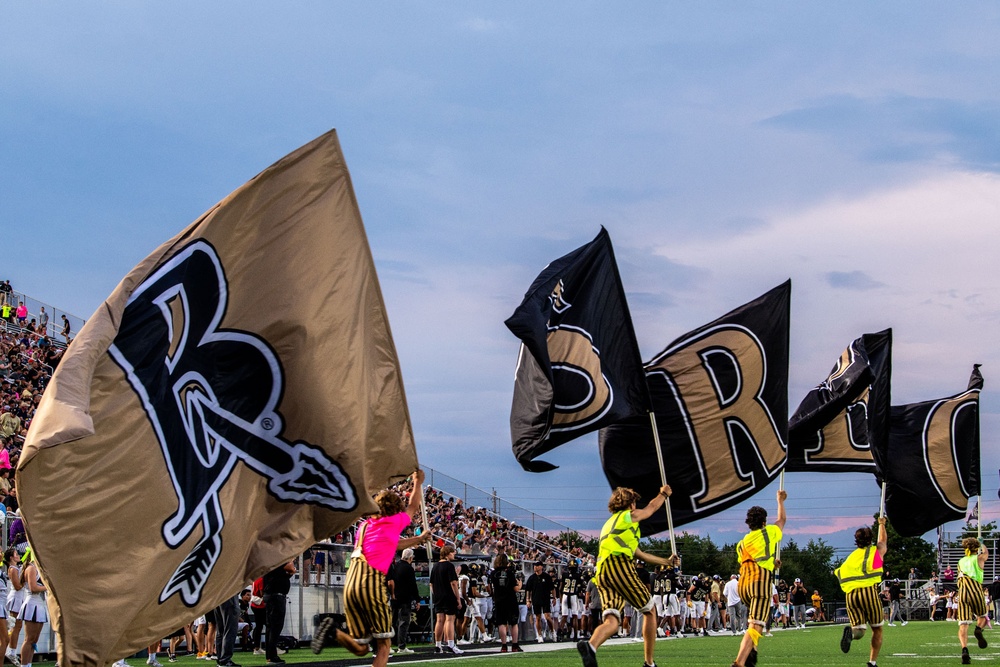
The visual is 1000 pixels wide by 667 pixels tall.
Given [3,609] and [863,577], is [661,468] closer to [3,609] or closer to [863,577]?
[863,577]

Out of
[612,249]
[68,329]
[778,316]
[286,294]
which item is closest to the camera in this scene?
[286,294]

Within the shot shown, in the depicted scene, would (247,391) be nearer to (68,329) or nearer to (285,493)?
(285,493)

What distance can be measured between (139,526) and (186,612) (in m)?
0.75

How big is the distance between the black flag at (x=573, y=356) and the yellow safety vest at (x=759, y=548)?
2.32 meters

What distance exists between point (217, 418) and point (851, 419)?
15.0 metres

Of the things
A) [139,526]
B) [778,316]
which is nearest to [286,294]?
[139,526]

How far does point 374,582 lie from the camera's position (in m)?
11.3

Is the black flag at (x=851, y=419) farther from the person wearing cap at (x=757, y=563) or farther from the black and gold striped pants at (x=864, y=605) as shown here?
the person wearing cap at (x=757, y=563)

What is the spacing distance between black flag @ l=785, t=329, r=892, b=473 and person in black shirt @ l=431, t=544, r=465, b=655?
21.0ft

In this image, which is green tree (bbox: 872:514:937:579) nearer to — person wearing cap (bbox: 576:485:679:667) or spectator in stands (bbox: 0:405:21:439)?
spectator in stands (bbox: 0:405:21:439)

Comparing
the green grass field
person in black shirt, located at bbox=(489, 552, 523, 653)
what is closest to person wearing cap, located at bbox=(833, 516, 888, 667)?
the green grass field

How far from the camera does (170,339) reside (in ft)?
31.2

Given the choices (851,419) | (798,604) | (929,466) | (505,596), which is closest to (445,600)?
(505,596)

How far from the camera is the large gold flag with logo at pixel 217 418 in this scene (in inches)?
333
